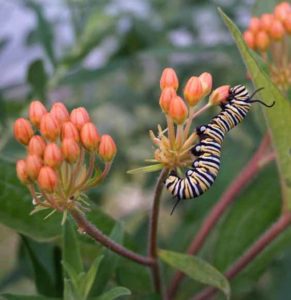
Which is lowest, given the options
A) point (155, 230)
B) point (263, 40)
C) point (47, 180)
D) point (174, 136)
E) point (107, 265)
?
point (107, 265)

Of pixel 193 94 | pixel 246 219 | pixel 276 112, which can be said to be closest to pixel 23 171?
pixel 193 94

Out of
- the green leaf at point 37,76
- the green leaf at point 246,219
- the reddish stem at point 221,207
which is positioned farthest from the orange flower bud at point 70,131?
the green leaf at point 37,76

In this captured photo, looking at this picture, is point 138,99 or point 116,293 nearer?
point 116,293

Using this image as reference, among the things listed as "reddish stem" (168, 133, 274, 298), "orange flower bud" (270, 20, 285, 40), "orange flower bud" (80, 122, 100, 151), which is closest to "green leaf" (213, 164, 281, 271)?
"reddish stem" (168, 133, 274, 298)

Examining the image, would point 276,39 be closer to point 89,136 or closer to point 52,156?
point 89,136

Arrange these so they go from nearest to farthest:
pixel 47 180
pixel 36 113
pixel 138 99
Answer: pixel 47 180 < pixel 36 113 < pixel 138 99

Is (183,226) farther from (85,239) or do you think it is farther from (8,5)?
(8,5)

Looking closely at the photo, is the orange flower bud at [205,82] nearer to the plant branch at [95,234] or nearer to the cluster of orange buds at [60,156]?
the cluster of orange buds at [60,156]
